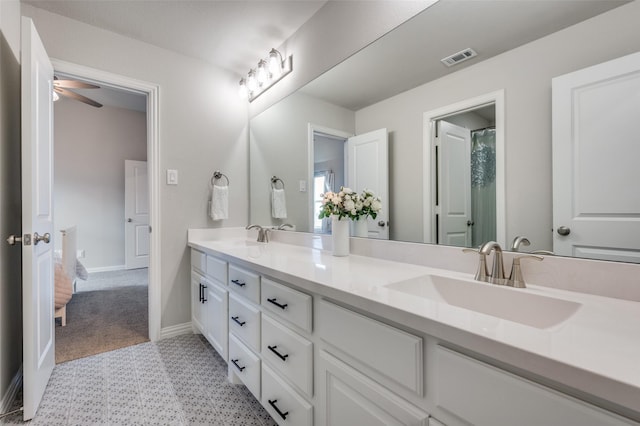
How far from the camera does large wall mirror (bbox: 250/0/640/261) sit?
92 centimetres

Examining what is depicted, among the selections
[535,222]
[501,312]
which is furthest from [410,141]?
[501,312]

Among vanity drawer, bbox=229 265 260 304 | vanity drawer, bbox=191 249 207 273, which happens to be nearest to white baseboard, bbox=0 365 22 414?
vanity drawer, bbox=191 249 207 273

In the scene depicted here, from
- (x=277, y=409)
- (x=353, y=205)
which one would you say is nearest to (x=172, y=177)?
(x=353, y=205)

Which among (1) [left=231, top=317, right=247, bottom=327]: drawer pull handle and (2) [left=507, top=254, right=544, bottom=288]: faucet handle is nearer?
(2) [left=507, top=254, right=544, bottom=288]: faucet handle

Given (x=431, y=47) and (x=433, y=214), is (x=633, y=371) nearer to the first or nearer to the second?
(x=433, y=214)

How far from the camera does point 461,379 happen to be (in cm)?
62

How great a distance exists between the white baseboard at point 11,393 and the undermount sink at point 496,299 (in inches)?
76.6

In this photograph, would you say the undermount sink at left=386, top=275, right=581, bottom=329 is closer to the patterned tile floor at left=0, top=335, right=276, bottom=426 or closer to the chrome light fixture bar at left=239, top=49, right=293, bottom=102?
the patterned tile floor at left=0, top=335, right=276, bottom=426

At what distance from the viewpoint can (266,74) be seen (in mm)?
2369

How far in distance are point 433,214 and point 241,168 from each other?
1.88 metres

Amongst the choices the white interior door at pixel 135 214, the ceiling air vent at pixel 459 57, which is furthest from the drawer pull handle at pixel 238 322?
the white interior door at pixel 135 214

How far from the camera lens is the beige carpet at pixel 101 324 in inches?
84.2

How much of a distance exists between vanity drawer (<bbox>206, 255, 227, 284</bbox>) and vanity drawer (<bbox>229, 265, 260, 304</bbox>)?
102 millimetres

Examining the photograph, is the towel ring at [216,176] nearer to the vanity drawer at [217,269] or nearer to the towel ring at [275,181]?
the towel ring at [275,181]
